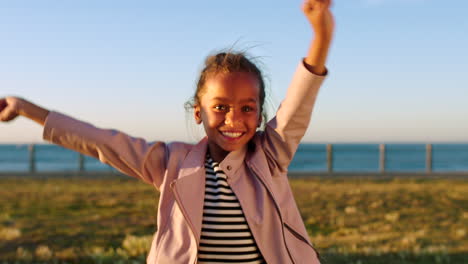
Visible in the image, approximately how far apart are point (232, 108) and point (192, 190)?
1.44ft

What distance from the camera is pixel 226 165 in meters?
2.61

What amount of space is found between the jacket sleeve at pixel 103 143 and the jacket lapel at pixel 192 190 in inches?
6.8

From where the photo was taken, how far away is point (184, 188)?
8.22 feet

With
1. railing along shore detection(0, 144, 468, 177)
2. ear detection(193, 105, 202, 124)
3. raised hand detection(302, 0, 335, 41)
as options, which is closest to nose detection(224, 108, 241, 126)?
ear detection(193, 105, 202, 124)

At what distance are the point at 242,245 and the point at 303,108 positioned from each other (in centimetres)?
70

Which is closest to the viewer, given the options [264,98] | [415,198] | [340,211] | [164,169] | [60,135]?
[60,135]

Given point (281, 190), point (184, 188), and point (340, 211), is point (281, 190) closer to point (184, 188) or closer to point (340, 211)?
point (184, 188)

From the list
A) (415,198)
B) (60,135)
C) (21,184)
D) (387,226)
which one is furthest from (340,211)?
(21,184)

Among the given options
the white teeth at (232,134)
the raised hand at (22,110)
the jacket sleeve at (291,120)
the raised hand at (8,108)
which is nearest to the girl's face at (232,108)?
the white teeth at (232,134)

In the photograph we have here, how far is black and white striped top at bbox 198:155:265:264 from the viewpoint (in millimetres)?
2455

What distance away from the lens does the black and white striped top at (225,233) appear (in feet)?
8.05

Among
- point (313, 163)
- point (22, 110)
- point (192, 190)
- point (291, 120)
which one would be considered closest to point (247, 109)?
point (291, 120)

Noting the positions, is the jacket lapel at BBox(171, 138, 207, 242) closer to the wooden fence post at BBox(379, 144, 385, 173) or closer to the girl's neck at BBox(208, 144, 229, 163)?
the girl's neck at BBox(208, 144, 229, 163)

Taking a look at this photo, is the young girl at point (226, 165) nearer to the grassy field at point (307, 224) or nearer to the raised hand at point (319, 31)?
the raised hand at point (319, 31)
